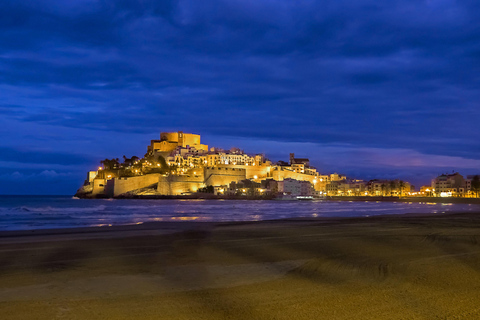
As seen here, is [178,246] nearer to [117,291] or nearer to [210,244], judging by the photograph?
[210,244]

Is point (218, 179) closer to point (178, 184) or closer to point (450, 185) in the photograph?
point (178, 184)

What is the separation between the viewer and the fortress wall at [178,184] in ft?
342

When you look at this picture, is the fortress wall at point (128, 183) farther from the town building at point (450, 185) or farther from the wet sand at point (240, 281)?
the wet sand at point (240, 281)

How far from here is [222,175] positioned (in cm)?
10875

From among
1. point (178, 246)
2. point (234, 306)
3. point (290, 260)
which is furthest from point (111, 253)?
point (234, 306)

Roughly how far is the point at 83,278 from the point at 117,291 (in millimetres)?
1120

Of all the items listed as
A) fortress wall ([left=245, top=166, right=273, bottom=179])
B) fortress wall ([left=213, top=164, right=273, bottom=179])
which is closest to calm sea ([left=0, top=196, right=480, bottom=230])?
fortress wall ([left=213, top=164, right=273, bottom=179])

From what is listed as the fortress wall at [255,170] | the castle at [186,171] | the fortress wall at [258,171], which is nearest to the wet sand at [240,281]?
the castle at [186,171]

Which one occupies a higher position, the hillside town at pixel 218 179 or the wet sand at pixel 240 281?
the hillside town at pixel 218 179

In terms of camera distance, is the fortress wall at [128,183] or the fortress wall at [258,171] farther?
the fortress wall at [258,171]

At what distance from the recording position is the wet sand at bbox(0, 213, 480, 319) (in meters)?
4.73

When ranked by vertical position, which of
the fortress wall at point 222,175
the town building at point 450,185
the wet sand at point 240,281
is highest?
the fortress wall at point 222,175

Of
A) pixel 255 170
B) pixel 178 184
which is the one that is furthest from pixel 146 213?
pixel 255 170

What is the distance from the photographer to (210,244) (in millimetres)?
10906
